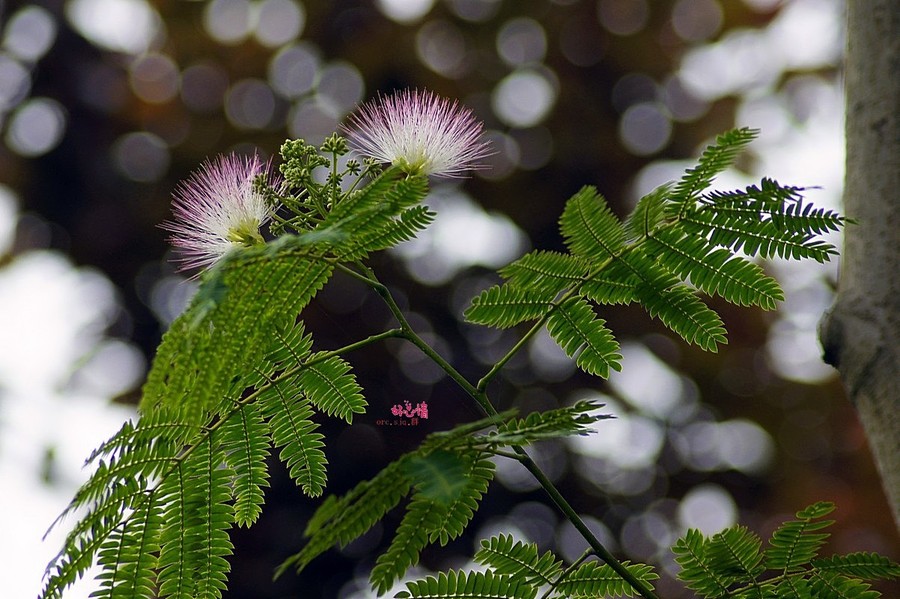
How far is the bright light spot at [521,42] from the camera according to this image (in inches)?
297

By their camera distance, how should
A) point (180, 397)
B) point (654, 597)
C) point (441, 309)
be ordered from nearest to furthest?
point (180, 397) < point (654, 597) < point (441, 309)

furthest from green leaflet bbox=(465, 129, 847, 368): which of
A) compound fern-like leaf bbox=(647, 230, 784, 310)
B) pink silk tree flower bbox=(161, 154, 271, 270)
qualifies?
pink silk tree flower bbox=(161, 154, 271, 270)

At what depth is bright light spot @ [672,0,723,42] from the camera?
775 centimetres

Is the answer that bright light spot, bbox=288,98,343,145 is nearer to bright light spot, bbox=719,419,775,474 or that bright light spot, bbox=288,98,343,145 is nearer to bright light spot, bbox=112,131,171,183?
bright light spot, bbox=112,131,171,183

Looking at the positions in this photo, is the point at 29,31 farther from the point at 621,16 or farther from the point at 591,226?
the point at 591,226

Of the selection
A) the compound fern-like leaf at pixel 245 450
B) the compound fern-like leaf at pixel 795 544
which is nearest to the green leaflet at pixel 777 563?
the compound fern-like leaf at pixel 795 544

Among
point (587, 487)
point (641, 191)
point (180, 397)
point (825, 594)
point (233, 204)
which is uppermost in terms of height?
point (641, 191)

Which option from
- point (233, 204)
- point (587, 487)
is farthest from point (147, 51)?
point (233, 204)

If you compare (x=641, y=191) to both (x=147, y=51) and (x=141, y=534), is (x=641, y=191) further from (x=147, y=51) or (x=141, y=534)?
(x=141, y=534)

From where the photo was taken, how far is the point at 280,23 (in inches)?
294

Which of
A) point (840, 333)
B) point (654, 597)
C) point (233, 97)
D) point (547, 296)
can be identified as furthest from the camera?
point (233, 97)

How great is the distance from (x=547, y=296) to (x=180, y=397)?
2.15 feet

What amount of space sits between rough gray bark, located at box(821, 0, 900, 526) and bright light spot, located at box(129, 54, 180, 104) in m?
6.20

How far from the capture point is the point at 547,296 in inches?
65.8
